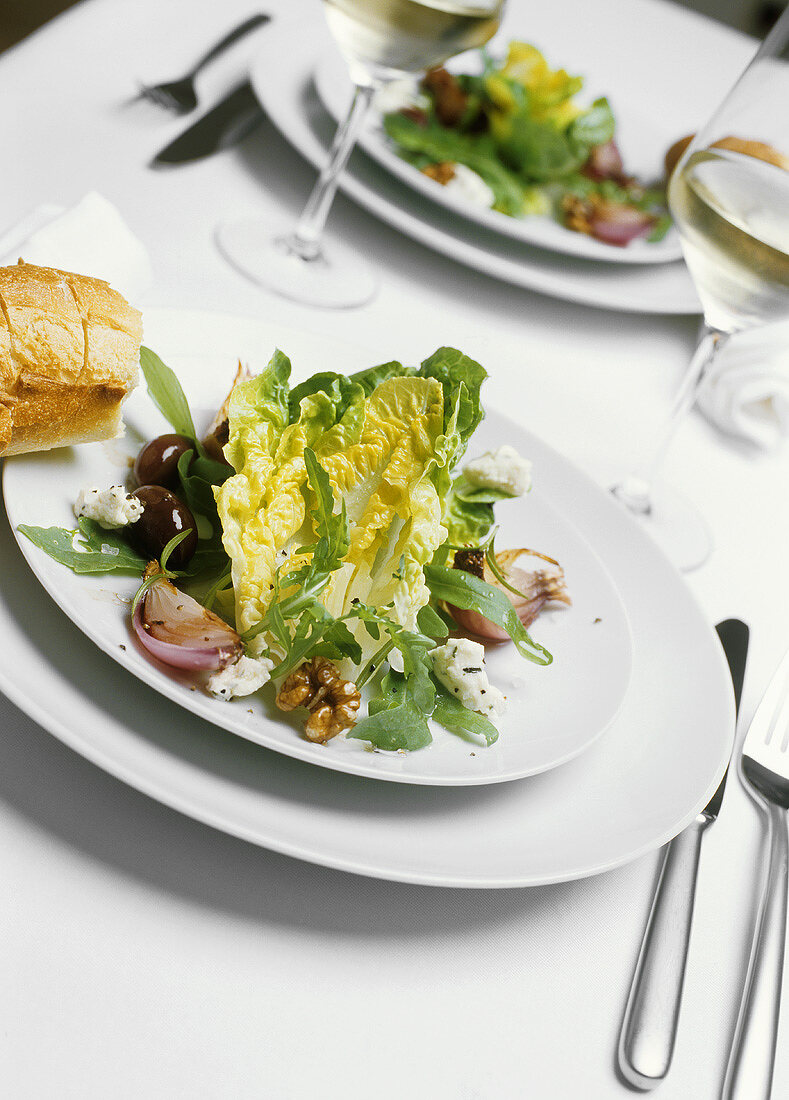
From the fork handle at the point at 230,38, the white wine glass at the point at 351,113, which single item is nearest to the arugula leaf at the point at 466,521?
the white wine glass at the point at 351,113

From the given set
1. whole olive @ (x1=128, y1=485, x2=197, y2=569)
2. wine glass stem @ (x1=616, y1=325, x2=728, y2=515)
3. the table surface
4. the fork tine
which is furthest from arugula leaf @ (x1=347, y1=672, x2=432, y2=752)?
wine glass stem @ (x1=616, y1=325, x2=728, y2=515)

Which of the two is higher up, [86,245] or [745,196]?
[745,196]

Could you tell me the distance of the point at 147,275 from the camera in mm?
1314

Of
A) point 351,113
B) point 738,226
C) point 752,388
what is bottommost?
point 752,388

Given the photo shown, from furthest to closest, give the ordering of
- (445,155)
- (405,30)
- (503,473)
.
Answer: (445,155), (405,30), (503,473)

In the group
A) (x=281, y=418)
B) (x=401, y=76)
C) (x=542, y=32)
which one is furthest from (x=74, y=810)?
(x=542, y=32)

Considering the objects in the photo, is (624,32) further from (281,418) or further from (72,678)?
(72,678)

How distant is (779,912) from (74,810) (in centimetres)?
67

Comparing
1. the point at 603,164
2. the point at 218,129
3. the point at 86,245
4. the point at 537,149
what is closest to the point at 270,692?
the point at 86,245

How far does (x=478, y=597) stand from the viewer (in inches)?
39.1

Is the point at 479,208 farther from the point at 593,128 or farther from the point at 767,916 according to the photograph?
the point at 767,916

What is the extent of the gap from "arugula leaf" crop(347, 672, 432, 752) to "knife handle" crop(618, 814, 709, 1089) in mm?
286

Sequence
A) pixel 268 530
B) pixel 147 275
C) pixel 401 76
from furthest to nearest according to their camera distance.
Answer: pixel 401 76
pixel 147 275
pixel 268 530

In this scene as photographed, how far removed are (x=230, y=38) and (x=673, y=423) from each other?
1.28 meters
